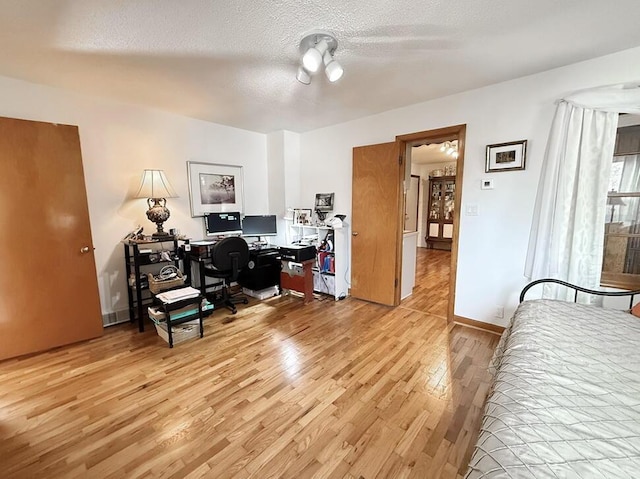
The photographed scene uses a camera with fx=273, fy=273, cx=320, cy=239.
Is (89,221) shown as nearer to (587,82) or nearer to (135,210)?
(135,210)

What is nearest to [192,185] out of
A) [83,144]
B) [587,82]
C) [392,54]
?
[83,144]

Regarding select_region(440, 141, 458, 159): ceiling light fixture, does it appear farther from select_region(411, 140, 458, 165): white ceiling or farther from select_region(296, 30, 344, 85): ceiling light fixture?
select_region(296, 30, 344, 85): ceiling light fixture

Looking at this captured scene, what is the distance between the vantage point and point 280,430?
5.21 ft

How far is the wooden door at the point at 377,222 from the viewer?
3277 mm

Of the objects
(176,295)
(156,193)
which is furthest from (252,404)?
(156,193)

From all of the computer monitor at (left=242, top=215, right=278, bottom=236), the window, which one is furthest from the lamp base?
the window

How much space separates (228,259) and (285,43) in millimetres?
2130

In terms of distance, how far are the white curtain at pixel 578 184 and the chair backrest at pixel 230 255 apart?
289 centimetres

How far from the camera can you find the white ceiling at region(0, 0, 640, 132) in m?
1.53

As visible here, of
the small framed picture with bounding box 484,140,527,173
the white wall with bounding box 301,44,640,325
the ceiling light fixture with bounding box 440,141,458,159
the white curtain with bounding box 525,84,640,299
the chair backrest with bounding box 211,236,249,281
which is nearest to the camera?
the white curtain with bounding box 525,84,640,299

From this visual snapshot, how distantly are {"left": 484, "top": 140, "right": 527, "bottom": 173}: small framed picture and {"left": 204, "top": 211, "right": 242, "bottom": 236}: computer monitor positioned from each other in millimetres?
3034

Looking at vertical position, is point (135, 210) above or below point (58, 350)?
above

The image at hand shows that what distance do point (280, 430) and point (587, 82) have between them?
3.35 meters

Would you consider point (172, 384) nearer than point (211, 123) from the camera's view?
Yes
